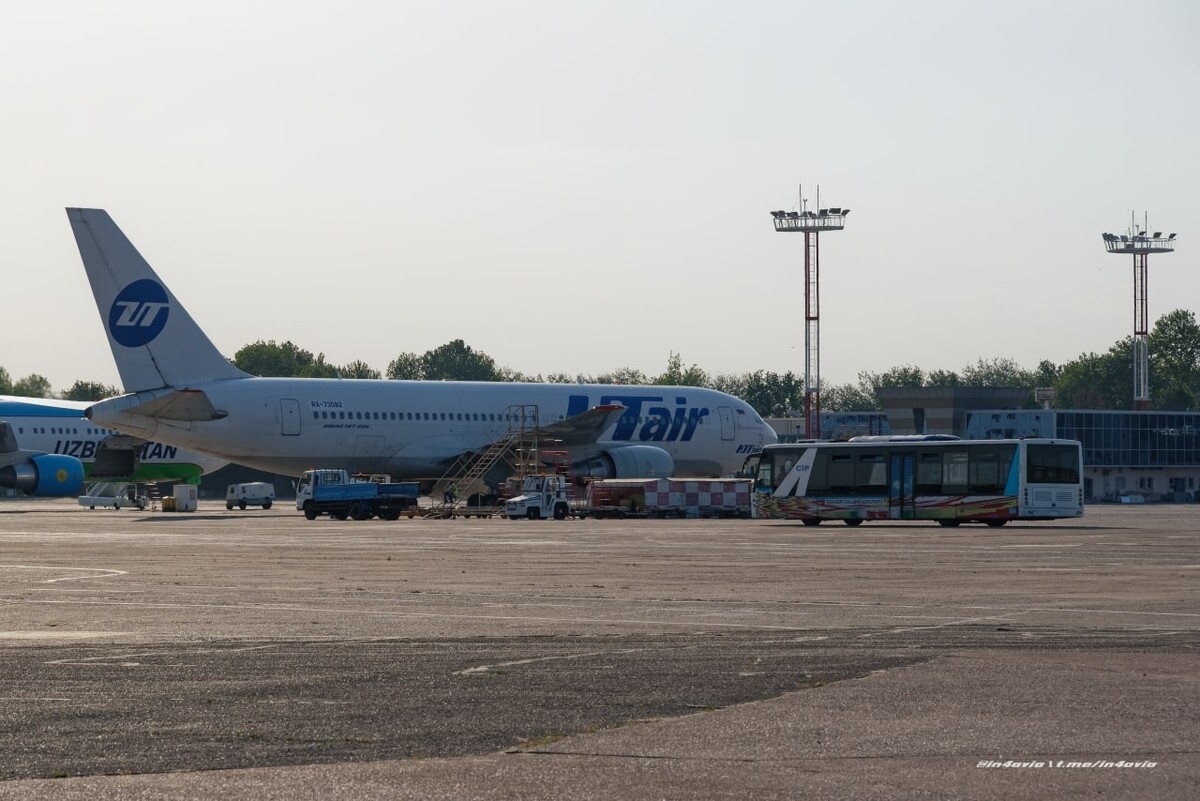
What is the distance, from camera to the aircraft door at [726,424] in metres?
73.0

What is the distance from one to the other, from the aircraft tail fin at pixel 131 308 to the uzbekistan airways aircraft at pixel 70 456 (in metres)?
9.36

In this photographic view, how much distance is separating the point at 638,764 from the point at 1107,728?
10.9 ft

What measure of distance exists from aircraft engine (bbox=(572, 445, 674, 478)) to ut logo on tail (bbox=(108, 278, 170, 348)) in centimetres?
1761

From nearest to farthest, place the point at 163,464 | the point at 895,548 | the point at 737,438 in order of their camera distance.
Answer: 1. the point at 895,548
2. the point at 737,438
3. the point at 163,464

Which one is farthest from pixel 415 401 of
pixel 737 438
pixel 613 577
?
pixel 613 577

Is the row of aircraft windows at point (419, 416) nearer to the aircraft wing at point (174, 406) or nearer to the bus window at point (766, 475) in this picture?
the aircraft wing at point (174, 406)

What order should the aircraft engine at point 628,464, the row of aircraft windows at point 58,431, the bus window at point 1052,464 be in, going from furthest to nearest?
the row of aircraft windows at point 58,431, the aircraft engine at point 628,464, the bus window at point 1052,464

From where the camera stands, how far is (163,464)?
79438 millimetres

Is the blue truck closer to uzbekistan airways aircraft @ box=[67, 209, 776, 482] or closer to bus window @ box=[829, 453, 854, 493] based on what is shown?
uzbekistan airways aircraft @ box=[67, 209, 776, 482]

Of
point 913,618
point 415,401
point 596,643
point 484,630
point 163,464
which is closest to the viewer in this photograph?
point 596,643

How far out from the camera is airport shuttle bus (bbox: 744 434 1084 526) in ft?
169

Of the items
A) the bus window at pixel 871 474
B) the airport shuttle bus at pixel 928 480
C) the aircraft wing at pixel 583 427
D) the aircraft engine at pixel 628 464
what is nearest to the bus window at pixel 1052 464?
the airport shuttle bus at pixel 928 480

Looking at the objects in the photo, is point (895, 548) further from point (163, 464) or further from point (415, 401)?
point (163, 464)

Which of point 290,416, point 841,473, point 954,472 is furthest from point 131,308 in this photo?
point 954,472
